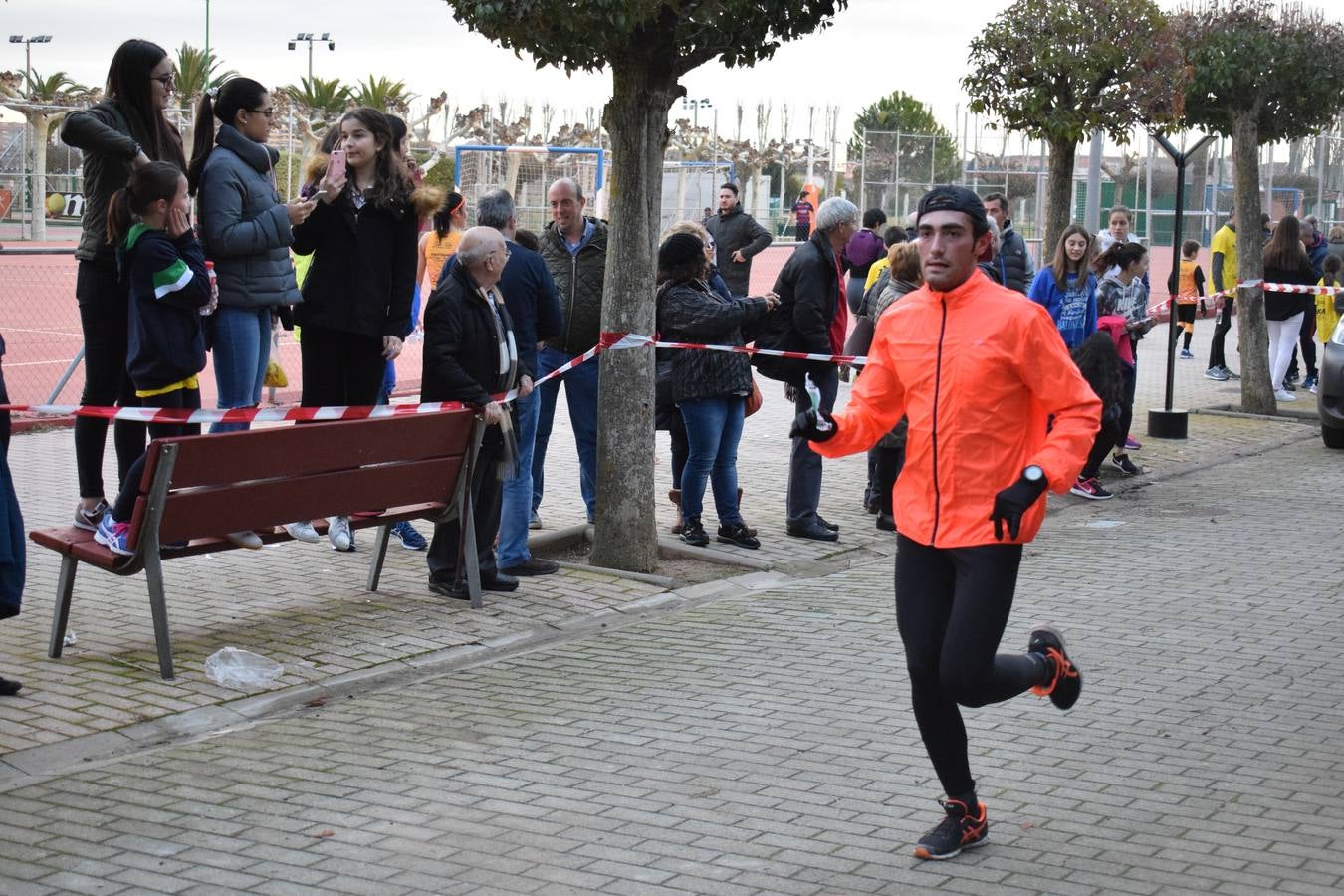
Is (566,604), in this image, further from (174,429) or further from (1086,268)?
(1086,268)

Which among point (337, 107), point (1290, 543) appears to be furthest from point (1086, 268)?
point (337, 107)

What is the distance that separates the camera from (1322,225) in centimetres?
3397

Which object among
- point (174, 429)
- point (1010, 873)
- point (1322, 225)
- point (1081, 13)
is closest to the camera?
point (1010, 873)

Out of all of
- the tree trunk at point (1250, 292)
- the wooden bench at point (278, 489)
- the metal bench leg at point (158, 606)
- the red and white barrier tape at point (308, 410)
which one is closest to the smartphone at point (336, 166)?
the red and white barrier tape at point (308, 410)

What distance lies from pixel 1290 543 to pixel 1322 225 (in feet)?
86.1

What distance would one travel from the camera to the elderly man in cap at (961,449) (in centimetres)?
468

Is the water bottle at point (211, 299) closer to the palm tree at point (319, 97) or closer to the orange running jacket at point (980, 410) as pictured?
the orange running jacket at point (980, 410)

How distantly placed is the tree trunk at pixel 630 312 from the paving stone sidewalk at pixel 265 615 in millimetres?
342

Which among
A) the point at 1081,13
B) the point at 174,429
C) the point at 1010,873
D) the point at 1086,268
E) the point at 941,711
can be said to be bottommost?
the point at 1010,873

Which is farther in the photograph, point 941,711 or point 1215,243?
point 1215,243

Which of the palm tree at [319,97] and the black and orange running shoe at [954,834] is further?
the palm tree at [319,97]

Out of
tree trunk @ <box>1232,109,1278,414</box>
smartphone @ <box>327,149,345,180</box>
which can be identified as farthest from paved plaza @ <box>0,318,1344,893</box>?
tree trunk @ <box>1232,109,1278,414</box>

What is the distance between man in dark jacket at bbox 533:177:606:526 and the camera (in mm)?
9328

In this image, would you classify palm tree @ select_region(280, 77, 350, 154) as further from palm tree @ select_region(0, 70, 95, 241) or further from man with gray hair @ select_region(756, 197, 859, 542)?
man with gray hair @ select_region(756, 197, 859, 542)
